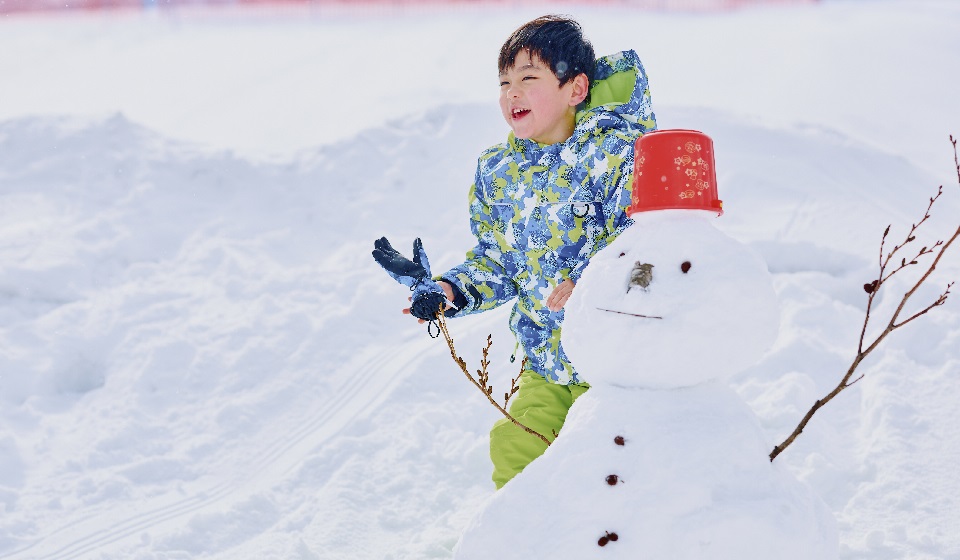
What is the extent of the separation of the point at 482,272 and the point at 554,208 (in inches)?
11.7

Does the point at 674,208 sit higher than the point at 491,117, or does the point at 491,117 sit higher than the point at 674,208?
the point at 674,208

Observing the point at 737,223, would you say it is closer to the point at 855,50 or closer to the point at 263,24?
the point at 855,50

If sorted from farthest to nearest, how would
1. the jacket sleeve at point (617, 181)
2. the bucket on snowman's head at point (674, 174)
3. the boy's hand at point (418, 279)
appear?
the jacket sleeve at point (617, 181)
the boy's hand at point (418, 279)
the bucket on snowman's head at point (674, 174)

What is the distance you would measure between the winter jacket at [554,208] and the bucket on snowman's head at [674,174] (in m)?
0.64

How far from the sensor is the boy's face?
8.05 feet

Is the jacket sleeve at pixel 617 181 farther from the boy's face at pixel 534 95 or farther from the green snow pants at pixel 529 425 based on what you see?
the green snow pants at pixel 529 425

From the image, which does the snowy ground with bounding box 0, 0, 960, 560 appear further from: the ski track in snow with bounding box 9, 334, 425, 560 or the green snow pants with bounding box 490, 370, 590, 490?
the green snow pants with bounding box 490, 370, 590, 490

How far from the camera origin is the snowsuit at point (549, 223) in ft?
8.18

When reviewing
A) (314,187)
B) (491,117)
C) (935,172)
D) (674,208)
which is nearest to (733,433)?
(674,208)

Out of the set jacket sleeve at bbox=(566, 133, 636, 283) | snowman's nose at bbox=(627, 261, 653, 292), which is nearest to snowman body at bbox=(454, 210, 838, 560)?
snowman's nose at bbox=(627, 261, 653, 292)

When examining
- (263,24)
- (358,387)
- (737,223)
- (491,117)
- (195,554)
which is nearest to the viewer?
(195,554)

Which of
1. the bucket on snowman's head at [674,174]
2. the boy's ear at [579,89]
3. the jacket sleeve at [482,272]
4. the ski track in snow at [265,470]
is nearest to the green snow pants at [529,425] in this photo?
the jacket sleeve at [482,272]

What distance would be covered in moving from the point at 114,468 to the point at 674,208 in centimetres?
272

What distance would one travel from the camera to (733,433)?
158 cm
